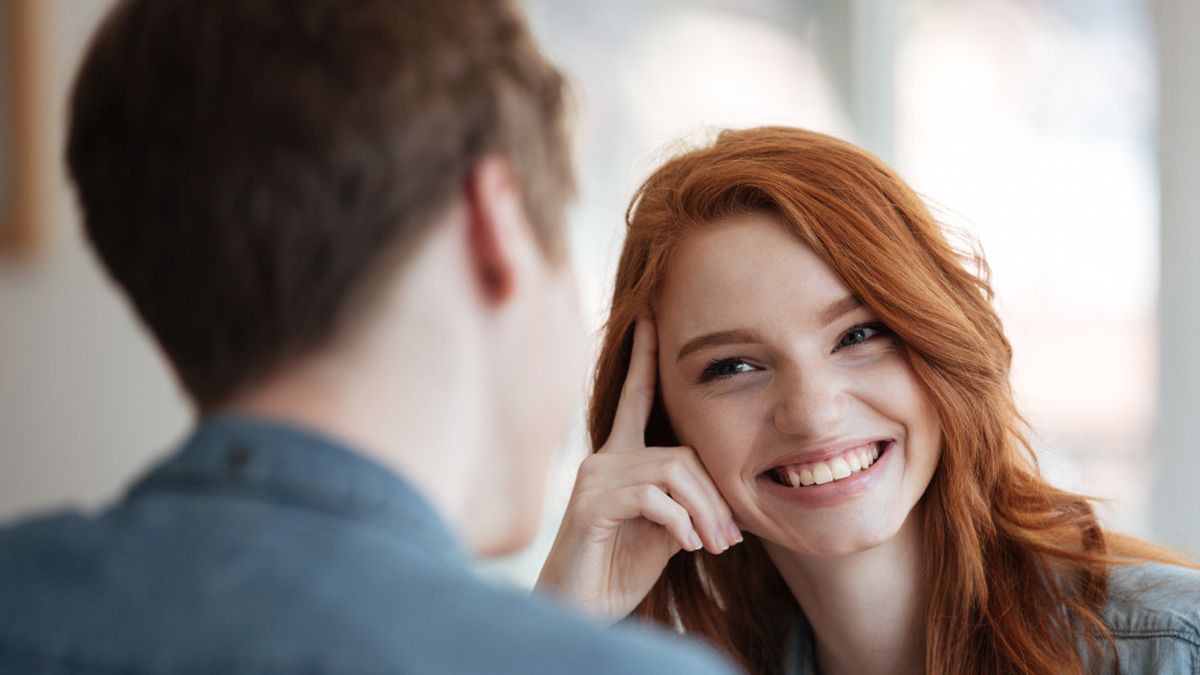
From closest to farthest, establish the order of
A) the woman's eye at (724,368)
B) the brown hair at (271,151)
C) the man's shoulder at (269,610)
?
the man's shoulder at (269,610) → the brown hair at (271,151) → the woman's eye at (724,368)

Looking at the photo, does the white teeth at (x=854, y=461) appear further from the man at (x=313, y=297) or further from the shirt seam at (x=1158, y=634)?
the man at (x=313, y=297)

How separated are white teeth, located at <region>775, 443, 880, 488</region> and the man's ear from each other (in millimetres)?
848

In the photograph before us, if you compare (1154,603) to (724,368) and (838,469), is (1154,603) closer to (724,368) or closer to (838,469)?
(838,469)

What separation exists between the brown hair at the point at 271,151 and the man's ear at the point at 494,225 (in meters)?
0.01

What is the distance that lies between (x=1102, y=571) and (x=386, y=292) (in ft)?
3.90

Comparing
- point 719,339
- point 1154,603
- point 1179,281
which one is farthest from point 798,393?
point 1179,281

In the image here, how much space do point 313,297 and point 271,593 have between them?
0.58 feet

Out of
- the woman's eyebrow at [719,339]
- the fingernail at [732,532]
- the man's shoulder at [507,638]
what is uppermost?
the woman's eyebrow at [719,339]

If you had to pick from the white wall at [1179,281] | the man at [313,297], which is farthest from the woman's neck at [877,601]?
the white wall at [1179,281]

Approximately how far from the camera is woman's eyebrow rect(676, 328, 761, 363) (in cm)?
153

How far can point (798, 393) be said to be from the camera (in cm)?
A: 150

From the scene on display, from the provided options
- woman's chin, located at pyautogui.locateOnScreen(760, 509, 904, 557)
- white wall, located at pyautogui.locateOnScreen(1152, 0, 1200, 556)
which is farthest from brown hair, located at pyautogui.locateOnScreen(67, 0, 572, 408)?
white wall, located at pyautogui.locateOnScreen(1152, 0, 1200, 556)

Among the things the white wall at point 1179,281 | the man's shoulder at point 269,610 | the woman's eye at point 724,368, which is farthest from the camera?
the white wall at point 1179,281

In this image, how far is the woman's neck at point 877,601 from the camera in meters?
1.62
